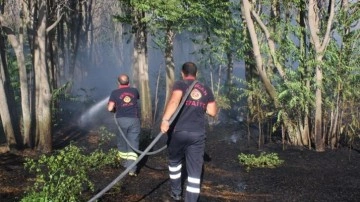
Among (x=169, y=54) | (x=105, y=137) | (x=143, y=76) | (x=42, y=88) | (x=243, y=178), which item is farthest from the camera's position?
(x=169, y=54)

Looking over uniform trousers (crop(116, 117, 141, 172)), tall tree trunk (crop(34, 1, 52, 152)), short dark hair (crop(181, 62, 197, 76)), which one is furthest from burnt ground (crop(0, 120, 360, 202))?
short dark hair (crop(181, 62, 197, 76))

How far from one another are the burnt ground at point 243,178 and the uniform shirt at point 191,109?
50.0 inches

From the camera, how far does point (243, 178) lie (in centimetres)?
790

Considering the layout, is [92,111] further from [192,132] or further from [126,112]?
[192,132]

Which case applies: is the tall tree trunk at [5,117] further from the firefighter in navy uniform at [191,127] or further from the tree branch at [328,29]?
the tree branch at [328,29]

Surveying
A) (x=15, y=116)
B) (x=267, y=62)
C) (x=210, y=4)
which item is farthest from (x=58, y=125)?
(x=267, y=62)

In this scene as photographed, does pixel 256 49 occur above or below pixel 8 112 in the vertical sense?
above

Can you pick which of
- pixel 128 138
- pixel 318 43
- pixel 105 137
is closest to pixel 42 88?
pixel 128 138

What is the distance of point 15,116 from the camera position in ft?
40.1

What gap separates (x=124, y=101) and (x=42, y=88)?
10.1 feet

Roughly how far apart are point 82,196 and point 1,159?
13.6ft

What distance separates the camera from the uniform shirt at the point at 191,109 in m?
5.58

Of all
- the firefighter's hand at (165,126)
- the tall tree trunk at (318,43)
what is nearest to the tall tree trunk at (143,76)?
the tall tree trunk at (318,43)

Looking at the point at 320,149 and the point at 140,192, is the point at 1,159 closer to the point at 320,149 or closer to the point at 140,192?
the point at 140,192
